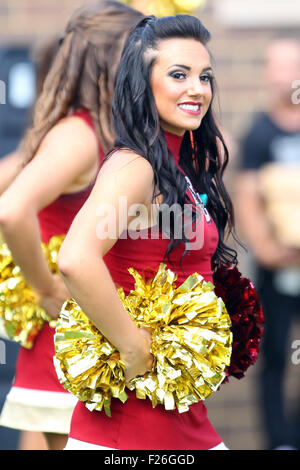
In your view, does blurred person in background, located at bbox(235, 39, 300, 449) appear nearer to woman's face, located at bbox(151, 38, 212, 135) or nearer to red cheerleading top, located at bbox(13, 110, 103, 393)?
red cheerleading top, located at bbox(13, 110, 103, 393)

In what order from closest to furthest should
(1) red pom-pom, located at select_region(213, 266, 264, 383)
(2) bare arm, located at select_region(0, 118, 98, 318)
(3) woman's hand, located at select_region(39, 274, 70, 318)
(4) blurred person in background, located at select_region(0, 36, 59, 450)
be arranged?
(1) red pom-pom, located at select_region(213, 266, 264, 383) < (2) bare arm, located at select_region(0, 118, 98, 318) < (3) woman's hand, located at select_region(39, 274, 70, 318) < (4) blurred person in background, located at select_region(0, 36, 59, 450)

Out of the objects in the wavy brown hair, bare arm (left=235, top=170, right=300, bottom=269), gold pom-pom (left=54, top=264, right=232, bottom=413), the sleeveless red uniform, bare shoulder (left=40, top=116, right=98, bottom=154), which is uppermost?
the wavy brown hair

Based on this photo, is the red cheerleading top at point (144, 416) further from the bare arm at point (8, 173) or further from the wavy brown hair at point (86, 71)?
the bare arm at point (8, 173)

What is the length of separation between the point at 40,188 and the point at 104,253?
634 mm

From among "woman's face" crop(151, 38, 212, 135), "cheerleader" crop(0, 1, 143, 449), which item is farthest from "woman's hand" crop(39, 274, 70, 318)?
"woman's face" crop(151, 38, 212, 135)

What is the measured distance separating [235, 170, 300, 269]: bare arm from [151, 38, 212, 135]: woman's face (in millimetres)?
2388

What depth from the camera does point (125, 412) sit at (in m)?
2.36

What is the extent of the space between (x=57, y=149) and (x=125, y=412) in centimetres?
86

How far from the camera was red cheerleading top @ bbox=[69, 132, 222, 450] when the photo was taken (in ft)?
7.72

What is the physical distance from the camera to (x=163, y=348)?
7.61ft

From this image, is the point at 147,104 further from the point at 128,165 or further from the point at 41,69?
the point at 41,69

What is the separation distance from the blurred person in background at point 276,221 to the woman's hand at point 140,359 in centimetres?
242

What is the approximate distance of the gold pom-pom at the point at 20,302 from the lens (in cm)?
303

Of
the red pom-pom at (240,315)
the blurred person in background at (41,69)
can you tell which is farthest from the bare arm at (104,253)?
the blurred person in background at (41,69)
